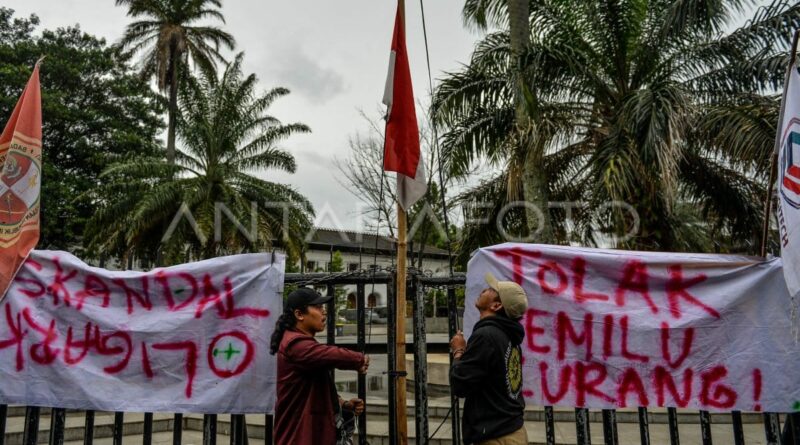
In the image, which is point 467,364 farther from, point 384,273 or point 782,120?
point 782,120

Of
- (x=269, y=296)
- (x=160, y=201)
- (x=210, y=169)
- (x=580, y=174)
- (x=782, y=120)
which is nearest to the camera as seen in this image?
(x=782, y=120)

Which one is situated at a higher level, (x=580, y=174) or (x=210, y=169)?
(x=210, y=169)

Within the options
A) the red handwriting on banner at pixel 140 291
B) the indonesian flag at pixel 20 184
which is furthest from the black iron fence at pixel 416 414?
the indonesian flag at pixel 20 184

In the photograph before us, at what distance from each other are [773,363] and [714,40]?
865cm

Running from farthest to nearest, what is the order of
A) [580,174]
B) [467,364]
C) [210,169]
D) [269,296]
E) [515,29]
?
[210,169], [580,174], [515,29], [269,296], [467,364]

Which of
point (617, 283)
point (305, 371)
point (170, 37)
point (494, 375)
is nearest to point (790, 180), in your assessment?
point (617, 283)

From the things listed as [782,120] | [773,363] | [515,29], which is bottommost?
[773,363]

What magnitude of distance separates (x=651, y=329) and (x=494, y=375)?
1.23 m

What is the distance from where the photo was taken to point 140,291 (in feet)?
12.9

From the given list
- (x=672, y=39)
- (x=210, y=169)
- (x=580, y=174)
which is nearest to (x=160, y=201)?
(x=210, y=169)

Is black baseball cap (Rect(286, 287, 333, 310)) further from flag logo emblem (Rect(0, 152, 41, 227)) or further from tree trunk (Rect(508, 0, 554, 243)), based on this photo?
tree trunk (Rect(508, 0, 554, 243))

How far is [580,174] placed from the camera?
11.8m

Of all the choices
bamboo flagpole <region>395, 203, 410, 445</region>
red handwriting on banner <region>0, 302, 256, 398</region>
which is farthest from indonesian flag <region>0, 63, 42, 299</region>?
bamboo flagpole <region>395, 203, 410, 445</region>

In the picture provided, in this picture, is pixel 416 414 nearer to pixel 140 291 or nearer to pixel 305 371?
pixel 305 371
